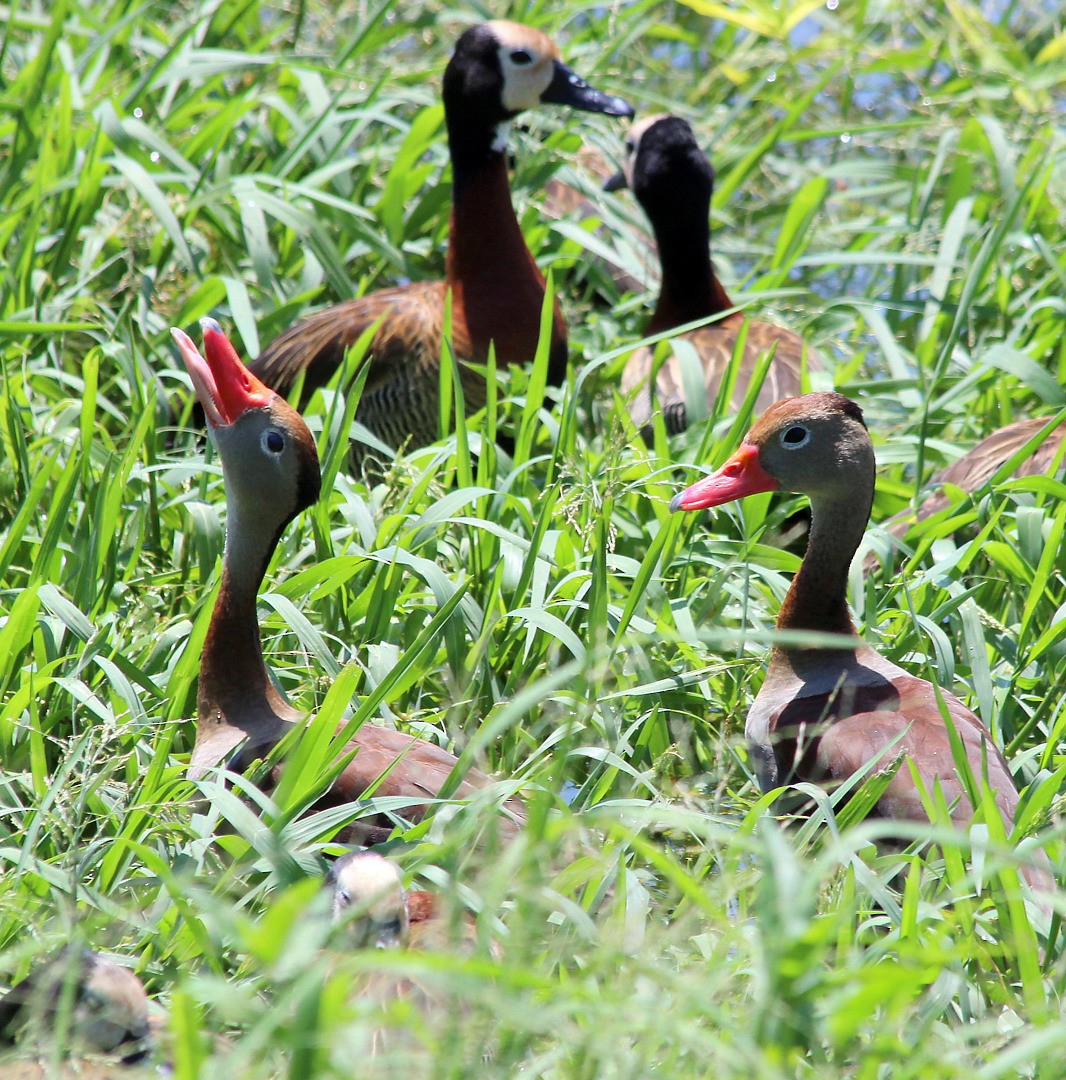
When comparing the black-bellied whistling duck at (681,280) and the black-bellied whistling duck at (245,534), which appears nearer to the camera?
the black-bellied whistling duck at (245,534)

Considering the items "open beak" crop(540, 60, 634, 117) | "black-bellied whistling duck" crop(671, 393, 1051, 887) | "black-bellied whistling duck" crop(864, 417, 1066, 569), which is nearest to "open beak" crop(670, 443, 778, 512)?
"black-bellied whistling duck" crop(671, 393, 1051, 887)

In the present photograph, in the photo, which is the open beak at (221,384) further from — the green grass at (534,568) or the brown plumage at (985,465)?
the brown plumage at (985,465)

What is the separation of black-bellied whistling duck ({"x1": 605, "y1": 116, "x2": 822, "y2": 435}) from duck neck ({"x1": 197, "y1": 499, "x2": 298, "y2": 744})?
1784 mm

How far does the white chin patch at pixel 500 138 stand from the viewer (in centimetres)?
479

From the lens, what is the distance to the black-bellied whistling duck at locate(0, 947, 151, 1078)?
1963mm

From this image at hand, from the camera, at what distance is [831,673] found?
3139 mm

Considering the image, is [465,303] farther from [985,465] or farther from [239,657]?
[239,657]

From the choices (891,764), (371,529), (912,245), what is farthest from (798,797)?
(912,245)

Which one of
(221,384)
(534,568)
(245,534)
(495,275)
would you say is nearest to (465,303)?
(495,275)

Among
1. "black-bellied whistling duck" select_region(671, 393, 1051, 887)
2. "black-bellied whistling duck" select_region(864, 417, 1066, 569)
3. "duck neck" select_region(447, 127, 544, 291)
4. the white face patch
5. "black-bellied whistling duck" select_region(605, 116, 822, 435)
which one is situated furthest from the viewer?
the white face patch

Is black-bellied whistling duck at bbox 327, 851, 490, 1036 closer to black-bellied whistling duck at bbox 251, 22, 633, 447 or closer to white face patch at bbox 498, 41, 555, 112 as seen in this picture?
black-bellied whistling duck at bbox 251, 22, 633, 447

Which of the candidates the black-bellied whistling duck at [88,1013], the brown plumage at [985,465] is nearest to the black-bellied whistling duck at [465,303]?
the brown plumage at [985,465]

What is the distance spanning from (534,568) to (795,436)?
625mm

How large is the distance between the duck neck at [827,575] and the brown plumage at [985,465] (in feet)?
1.89
